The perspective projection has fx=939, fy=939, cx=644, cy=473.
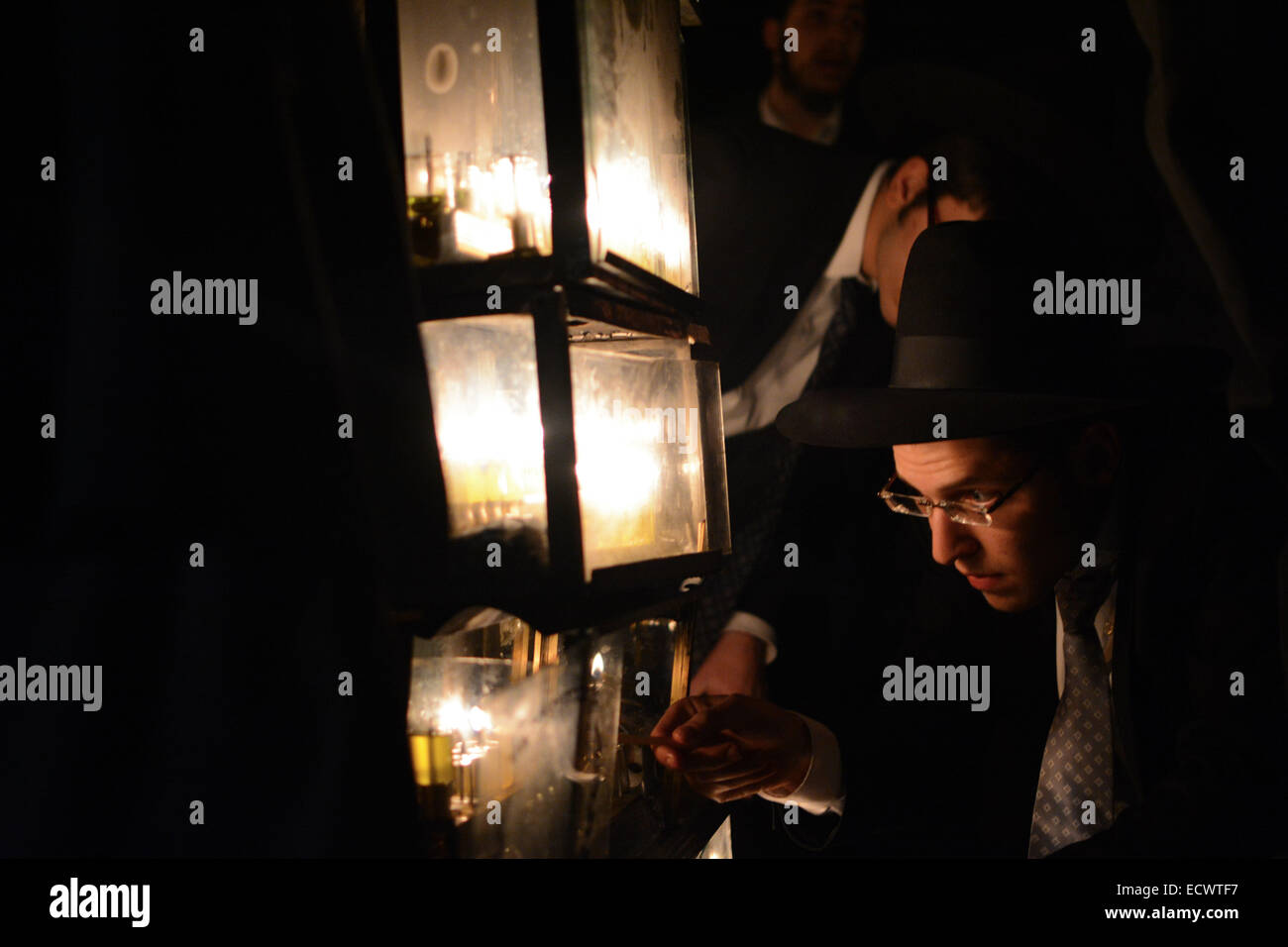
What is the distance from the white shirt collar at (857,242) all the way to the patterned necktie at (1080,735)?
0.87 metres

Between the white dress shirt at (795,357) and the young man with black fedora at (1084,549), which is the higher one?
the white dress shirt at (795,357)

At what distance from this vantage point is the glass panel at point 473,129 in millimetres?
1723

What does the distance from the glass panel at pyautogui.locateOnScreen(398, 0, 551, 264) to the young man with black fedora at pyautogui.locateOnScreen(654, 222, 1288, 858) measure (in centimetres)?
89

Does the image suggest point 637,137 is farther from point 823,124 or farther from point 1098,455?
point 1098,455

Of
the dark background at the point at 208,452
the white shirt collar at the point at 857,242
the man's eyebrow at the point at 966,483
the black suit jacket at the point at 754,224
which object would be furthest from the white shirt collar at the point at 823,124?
the dark background at the point at 208,452

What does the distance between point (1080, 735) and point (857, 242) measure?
129 centimetres

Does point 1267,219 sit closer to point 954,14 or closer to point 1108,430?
point 1108,430

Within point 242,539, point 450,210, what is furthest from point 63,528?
point 450,210

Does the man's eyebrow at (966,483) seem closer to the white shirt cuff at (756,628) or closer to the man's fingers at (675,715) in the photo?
the white shirt cuff at (756,628)

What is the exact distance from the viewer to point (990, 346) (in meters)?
2.03

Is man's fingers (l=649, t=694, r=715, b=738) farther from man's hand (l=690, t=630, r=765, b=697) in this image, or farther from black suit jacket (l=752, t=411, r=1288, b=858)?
black suit jacket (l=752, t=411, r=1288, b=858)

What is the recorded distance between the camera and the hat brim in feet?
6.54

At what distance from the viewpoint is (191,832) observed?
6.15ft

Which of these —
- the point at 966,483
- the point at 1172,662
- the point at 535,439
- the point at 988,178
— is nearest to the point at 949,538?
the point at 966,483
